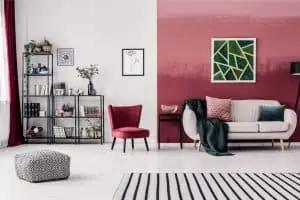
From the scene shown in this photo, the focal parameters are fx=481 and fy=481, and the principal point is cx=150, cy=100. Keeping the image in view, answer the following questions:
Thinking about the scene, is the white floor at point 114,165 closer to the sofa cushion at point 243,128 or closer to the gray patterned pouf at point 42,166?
the gray patterned pouf at point 42,166

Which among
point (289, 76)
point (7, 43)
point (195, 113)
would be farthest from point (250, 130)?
point (7, 43)

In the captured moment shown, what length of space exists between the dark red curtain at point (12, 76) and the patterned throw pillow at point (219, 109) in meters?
3.64

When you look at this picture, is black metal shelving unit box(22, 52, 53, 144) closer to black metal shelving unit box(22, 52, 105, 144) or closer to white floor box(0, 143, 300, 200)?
black metal shelving unit box(22, 52, 105, 144)

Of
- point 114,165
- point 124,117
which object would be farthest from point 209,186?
point 124,117

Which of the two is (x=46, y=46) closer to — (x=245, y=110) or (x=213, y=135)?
(x=213, y=135)

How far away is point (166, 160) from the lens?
695cm

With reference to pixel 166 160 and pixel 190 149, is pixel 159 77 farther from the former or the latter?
pixel 166 160

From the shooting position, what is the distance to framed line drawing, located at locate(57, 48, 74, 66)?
9438 mm

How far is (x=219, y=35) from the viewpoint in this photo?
9.14m

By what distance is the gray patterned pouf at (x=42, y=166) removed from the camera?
515 centimetres

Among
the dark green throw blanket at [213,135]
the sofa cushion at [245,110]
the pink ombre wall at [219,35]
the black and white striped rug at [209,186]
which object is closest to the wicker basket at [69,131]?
the pink ombre wall at [219,35]

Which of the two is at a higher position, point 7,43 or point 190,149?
point 7,43

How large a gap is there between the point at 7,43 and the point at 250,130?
186 inches

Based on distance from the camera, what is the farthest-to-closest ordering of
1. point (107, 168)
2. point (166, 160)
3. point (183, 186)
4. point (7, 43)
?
1. point (7, 43)
2. point (166, 160)
3. point (107, 168)
4. point (183, 186)
